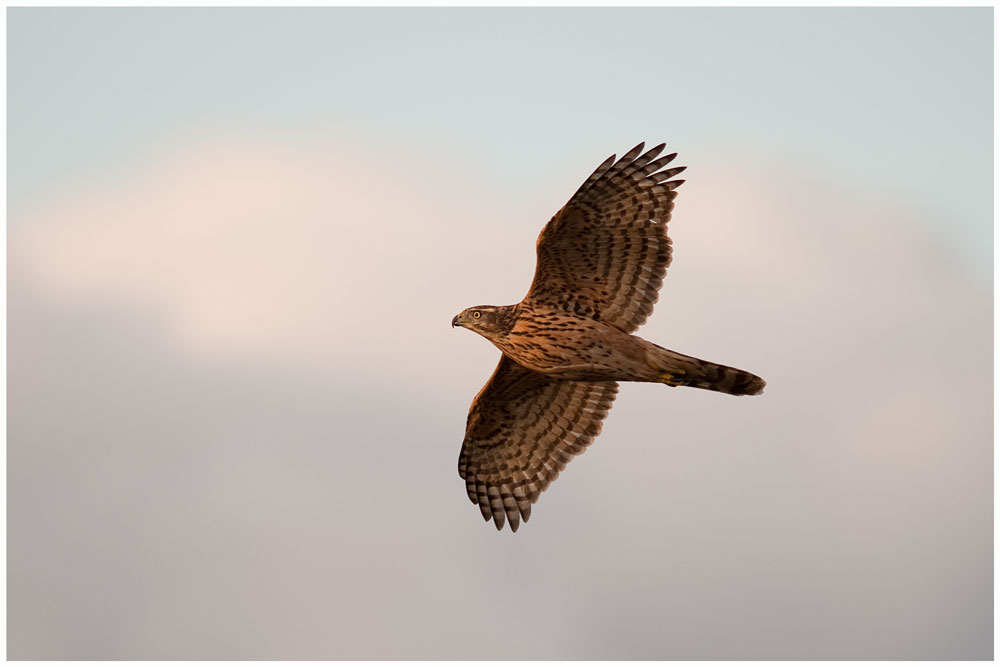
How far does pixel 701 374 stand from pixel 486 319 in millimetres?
2821

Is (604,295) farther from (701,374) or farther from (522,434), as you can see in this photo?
(522,434)

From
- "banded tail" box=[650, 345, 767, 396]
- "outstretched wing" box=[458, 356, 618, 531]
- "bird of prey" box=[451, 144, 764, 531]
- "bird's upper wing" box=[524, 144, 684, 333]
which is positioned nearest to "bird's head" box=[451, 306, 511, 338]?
"bird of prey" box=[451, 144, 764, 531]

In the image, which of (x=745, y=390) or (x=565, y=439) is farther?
(x=565, y=439)

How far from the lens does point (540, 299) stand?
17781 mm

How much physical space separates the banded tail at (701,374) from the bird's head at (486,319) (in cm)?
195

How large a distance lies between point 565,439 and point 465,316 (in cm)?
325

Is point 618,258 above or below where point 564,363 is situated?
above

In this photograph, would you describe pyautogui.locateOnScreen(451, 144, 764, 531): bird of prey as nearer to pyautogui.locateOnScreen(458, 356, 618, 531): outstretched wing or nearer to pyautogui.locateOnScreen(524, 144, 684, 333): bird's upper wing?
pyautogui.locateOnScreen(524, 144, 684, 333): bird's upper wing

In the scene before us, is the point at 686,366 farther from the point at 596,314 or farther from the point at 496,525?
the point at 496,525

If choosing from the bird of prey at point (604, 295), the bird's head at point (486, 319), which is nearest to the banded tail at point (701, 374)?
the bird of prey at point (604, 295)

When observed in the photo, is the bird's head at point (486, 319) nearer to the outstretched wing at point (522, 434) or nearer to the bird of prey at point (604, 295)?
the bird of prey at point (604, 295)

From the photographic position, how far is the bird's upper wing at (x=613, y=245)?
687 inches

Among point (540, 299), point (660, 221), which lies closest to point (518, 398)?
point (540, 299)

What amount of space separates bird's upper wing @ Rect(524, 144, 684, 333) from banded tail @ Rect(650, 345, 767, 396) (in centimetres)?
71
